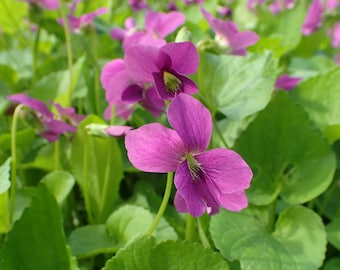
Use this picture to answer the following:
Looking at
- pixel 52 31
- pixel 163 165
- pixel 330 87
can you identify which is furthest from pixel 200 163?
pixel 52 31

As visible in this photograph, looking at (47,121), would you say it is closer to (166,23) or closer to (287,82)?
(166,23)

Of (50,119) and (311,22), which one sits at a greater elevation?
(50,119)

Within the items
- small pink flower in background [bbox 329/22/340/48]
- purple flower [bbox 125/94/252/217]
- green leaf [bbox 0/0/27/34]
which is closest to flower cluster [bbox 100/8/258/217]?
purple flower [bbox 125/94/252/217]

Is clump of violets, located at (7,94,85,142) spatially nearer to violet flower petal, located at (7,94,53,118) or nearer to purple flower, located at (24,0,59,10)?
violet flower petal, located at (7,94,53,118)

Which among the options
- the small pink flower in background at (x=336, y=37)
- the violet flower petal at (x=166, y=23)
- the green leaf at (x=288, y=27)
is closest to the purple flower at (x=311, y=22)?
the green leaf at (x=288, y=27)

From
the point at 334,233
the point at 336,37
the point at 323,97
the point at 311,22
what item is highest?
the point at 323,97

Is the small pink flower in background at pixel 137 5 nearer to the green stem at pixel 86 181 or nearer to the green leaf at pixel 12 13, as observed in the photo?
the green leaf at pixel 12 13

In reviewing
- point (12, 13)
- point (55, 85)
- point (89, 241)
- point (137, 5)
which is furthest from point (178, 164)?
point (137, 5)
